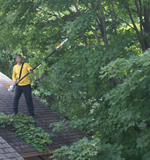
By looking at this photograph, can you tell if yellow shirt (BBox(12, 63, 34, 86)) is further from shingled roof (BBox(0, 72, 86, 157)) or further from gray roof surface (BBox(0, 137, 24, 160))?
gray roof surface (BBox(0, 137, 24, 160))

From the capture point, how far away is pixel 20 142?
725 centimetres

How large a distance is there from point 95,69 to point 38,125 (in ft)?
7.81

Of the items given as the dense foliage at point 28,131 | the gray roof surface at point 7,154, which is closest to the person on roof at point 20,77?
the dense foliage at point 28,131

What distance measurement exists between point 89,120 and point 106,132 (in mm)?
513

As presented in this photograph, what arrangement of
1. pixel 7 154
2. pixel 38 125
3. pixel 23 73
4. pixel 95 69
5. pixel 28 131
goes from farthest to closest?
pixel 38 125 → pixel 23 73 → pixel 28 131 → pixel 95 69 → pixel 7 154

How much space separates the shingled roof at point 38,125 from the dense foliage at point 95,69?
0.47m

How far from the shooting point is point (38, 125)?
8.61 meters

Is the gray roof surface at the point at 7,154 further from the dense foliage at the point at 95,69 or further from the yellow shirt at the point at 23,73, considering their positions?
the yellow shirt at the point at 23,73

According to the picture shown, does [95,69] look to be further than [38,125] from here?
No

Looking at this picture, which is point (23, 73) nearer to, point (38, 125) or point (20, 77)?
point (20, 77)

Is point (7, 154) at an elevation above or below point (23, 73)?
below

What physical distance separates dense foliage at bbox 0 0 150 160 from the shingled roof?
18.5 inches

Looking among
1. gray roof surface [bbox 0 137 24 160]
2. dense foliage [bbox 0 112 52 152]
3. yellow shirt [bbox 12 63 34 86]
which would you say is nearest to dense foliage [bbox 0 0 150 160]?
dense foliage [bbox 0 112 52 152]

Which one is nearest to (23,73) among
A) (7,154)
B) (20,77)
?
(20,77)
